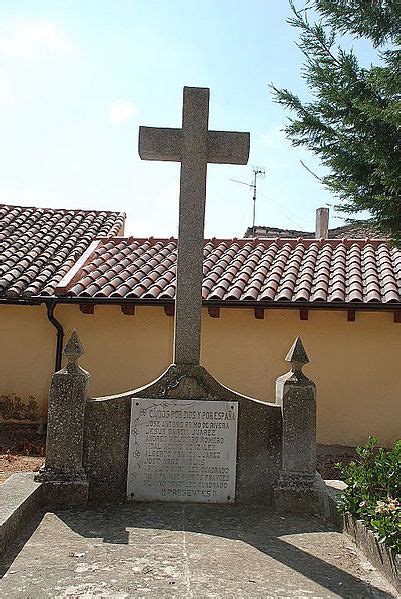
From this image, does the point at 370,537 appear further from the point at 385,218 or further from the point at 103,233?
the point at 103,233

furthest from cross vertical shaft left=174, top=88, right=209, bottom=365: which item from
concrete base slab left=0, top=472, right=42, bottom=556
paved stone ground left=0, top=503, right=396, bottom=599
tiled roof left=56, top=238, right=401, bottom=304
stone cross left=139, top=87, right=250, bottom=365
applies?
tiled roof left=56, top=238, right=401, bottom=304

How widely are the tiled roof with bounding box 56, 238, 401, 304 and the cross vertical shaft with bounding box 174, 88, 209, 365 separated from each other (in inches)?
200

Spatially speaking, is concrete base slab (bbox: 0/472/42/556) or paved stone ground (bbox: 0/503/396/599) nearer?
paved stone ground (bbox: 0/503/396/599)

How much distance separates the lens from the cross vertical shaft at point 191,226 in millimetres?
5957

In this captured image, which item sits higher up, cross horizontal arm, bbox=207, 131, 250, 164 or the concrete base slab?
cross horizontal arm, bbox=207, 131, 250, 164

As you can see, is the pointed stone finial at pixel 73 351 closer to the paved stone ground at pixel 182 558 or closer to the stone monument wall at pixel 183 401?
the stone monument wall at pixel 183 401

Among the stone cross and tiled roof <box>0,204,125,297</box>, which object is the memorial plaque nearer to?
the stone cross

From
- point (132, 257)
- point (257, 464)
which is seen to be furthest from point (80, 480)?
point (132, 257)

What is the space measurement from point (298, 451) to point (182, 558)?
1.79m

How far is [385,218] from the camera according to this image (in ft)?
20.3

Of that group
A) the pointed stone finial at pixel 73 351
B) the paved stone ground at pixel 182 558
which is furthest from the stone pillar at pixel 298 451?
the pointed stone finial at pixel 73 351

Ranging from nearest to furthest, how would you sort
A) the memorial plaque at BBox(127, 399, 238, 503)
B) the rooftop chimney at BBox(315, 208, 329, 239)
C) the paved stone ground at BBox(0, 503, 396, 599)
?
the paved stone ground at BBox(0, 503, 396, 599)
the memorial plaque at BBox(127, 399, 238, 503)
the rooftop chimney at BBox(315, 208, 329, 239)

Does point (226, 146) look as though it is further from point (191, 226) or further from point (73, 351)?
point (73, 351)

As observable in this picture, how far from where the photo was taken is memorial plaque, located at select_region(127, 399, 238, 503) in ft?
18.9
